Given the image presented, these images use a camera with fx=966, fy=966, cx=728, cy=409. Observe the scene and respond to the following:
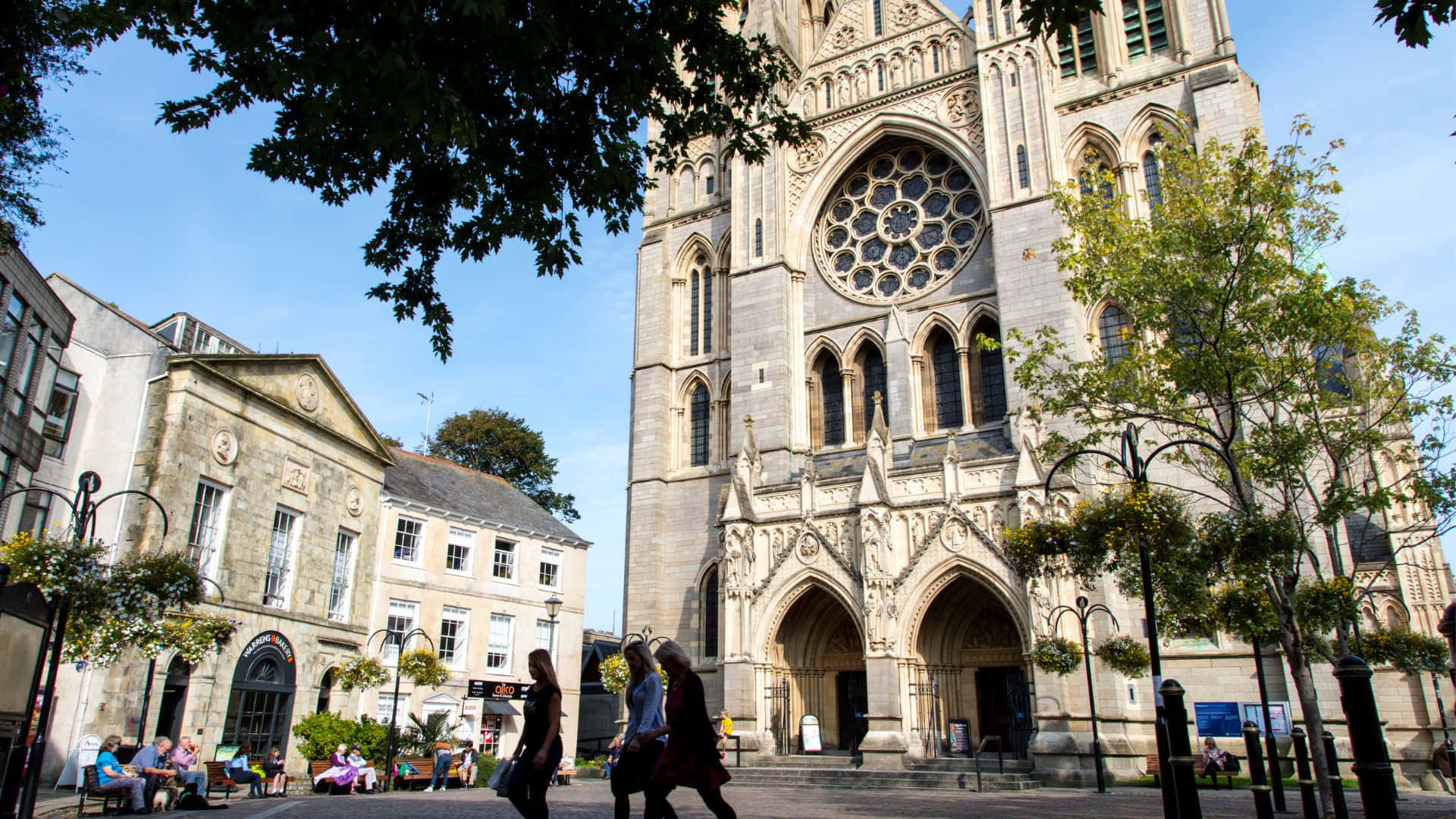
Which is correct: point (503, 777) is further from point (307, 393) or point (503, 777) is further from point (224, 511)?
point (307, 393)

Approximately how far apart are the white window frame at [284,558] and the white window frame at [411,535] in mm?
3643

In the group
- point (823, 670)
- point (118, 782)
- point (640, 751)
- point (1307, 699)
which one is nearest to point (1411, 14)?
point (640, 751)

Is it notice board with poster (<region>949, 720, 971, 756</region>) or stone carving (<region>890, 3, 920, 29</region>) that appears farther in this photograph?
stone carving (<region>890, 3, 920, 29</region>)

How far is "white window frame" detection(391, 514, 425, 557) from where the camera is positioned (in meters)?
27.4

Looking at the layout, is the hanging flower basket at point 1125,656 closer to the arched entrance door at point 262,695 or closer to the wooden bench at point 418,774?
the wooden bench at point 418,774

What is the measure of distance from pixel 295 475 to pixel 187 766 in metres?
9.02

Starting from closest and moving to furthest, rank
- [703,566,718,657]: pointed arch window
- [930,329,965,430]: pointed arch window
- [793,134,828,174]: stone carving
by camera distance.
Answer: [930,329,965,430]: pointed arch window, [703,566,718,657]: pointed arch window, [793,134,828,174]: stone carving

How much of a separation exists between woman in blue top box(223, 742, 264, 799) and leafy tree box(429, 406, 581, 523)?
27.5 meters

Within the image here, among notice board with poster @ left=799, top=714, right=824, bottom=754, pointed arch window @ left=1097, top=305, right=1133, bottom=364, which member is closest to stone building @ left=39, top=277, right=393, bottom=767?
notice board with poster @ left=799, top=714, right=824, bottom=754

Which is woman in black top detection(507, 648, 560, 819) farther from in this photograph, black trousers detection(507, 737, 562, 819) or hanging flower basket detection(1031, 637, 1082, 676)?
hanging flower basket detection(1031, 637, 1082, 676)

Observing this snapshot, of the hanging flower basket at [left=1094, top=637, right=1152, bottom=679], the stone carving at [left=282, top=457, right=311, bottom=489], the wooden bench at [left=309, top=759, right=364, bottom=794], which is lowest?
the wooden bench at [left=309, top=759, right=364, bottom=794]

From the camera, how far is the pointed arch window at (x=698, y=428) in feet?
106

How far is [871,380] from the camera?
30.5 m

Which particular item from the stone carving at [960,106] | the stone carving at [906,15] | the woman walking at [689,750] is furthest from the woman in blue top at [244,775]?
the stone carving at [906,15]
